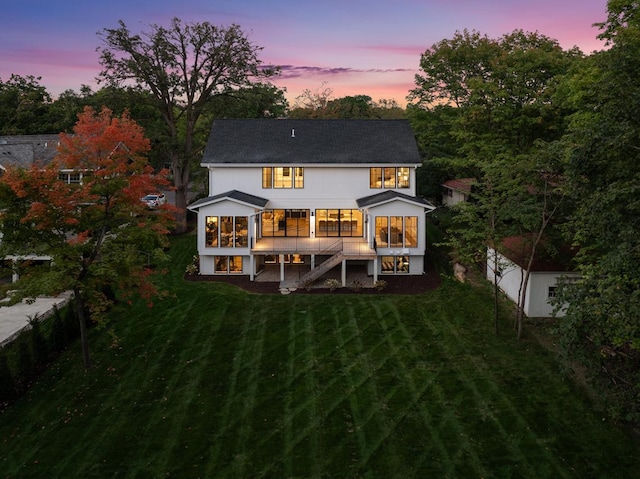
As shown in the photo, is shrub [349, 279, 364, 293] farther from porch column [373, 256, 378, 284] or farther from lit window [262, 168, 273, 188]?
lit window [262, 168, 273, 188]

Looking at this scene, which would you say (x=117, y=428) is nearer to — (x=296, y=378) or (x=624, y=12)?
(x=296, y=378)

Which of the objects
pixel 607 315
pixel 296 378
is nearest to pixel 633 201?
pixel 607 315

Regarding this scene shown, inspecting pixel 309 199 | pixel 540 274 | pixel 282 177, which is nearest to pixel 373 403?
pixel 540 274

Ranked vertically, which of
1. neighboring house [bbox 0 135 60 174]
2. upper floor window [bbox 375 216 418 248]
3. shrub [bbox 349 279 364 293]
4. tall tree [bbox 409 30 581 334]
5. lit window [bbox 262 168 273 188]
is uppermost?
tall tree [bbox 409 30 581 334]

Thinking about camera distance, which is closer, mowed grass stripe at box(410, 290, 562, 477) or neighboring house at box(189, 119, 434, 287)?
mowed grass stripe at box(410, 290, 562, 477)

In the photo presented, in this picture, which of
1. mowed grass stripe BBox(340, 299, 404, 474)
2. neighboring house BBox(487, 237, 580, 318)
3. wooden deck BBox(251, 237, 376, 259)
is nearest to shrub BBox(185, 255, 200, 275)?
wooden deck BBox(251, 237, 376, 259)

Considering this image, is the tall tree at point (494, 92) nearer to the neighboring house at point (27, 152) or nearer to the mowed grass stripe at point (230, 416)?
the mowed grass stripe at point (230, 416)

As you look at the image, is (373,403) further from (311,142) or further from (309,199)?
(311,142)
